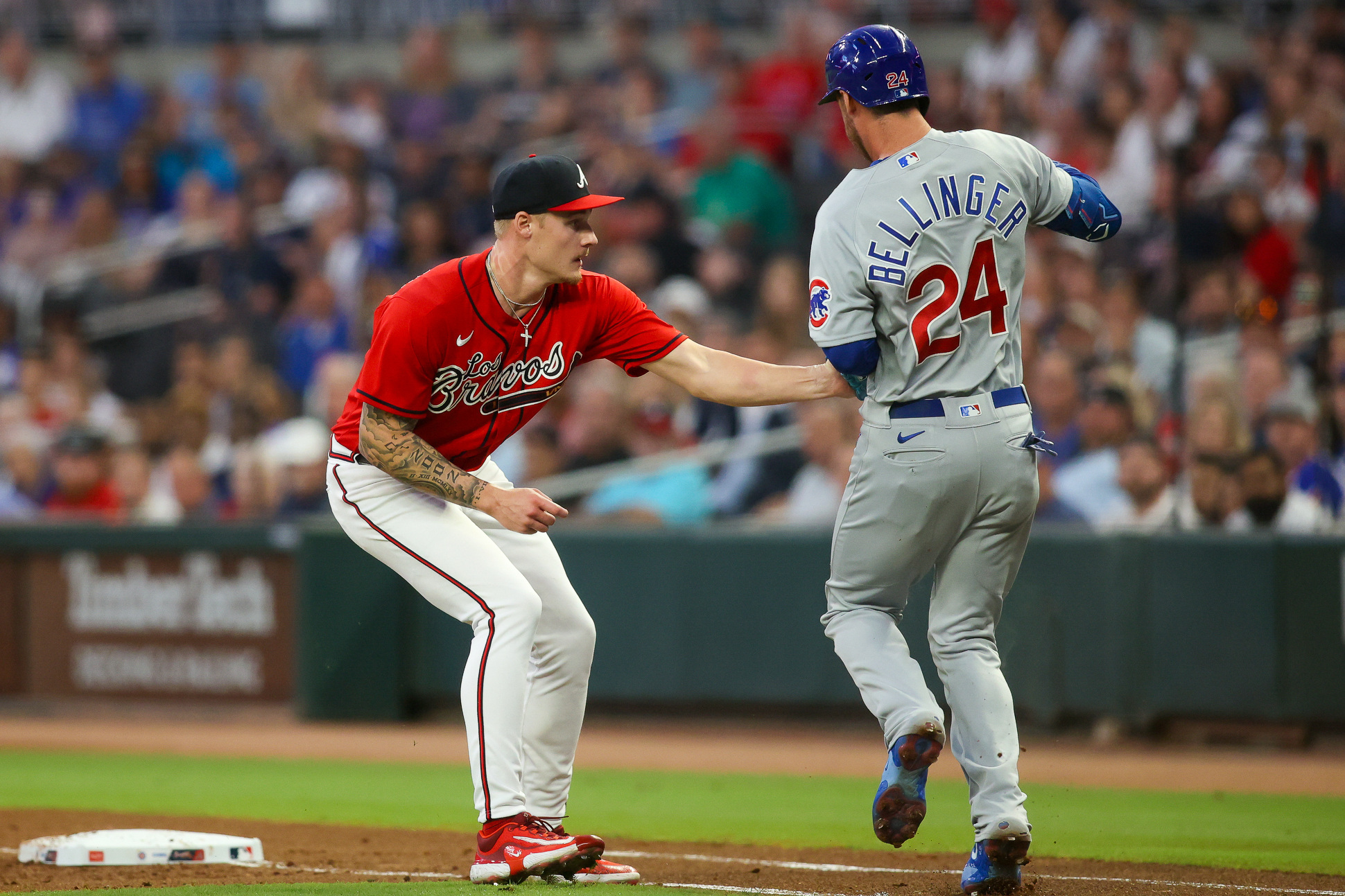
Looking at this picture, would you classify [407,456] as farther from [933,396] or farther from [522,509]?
[933,396]

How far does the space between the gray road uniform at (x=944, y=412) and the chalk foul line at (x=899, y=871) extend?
0.66 m

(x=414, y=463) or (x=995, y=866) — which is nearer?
(x=995, y=866)

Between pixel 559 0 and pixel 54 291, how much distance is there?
5.34 m

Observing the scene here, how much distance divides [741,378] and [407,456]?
42.5 inches

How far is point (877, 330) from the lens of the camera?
438 centimetres

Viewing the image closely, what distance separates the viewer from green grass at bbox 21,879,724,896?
4.45 metres

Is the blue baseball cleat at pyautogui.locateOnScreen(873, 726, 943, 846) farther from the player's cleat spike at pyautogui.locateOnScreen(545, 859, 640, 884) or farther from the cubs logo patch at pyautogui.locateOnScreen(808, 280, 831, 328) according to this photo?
the cubs logo patch at pyautogui.locateOnScreen(808, 280, 831, 328)

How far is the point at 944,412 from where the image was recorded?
4309 millimetres

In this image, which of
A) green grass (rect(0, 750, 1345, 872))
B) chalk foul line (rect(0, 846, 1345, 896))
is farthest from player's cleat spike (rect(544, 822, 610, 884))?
green grass (rect(0, 750, 1345, 872))

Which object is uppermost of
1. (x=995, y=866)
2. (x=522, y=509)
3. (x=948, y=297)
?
(x=948, y=297)

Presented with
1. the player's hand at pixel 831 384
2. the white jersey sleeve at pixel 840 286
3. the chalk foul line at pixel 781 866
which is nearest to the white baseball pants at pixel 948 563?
the white jersey sleeve at pixel 840 286

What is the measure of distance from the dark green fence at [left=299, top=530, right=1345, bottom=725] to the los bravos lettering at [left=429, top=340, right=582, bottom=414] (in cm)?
401

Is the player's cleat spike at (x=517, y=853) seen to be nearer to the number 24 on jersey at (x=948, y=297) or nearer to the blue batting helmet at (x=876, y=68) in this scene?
the number 24 on jersey at (x=948, y=297)

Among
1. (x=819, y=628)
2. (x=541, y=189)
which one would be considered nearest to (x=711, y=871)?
(x=541, y=189)
